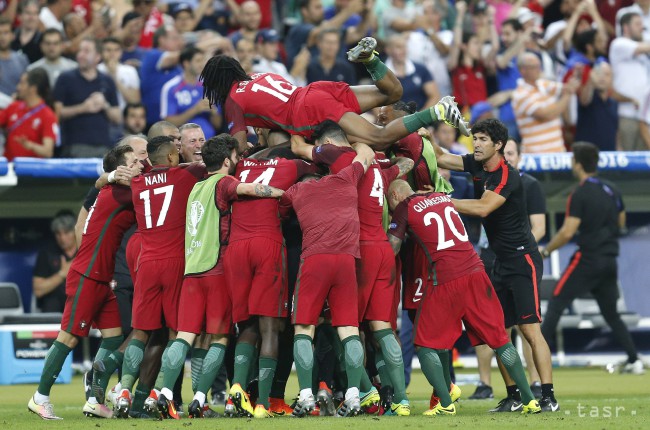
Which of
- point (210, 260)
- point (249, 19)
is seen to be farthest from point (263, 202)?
point (249, 19)

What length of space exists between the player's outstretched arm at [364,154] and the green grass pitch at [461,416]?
2.01 meters

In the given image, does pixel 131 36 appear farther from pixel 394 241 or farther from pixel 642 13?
pixel 394 241

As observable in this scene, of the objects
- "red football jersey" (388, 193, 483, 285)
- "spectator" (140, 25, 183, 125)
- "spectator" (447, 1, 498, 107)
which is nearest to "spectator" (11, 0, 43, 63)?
"spectator" (140, 25, 183, 125)

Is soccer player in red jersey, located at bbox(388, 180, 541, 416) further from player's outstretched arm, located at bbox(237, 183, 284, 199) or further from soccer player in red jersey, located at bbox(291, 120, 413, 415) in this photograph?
player's outstretched arm, located at bbox(237, 183, 284, 199)

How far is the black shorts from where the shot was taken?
1010 cm

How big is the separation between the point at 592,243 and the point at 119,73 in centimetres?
675

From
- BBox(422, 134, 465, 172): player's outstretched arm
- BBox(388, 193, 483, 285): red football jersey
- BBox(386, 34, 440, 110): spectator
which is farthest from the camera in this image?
BBox(386, 34, 440, 110): spectator

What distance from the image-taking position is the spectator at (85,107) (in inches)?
599

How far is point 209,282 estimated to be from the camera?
9.69m

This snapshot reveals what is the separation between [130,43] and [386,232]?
8301mm

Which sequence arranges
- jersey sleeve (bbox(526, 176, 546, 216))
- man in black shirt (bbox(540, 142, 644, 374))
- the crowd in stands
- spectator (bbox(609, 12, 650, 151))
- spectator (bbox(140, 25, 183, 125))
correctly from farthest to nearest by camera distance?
spectator (bbox(609, 12, 650, 151)), spectator (bbox(140, 25, 183, 125)), the crowd in stands, man in black shirt (bbox(540, 142, 644, 374)), jersey sleeve (bbox(526, 176, 546, 216))

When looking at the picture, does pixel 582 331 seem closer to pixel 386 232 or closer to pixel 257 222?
pixel 386 232

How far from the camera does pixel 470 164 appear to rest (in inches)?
415

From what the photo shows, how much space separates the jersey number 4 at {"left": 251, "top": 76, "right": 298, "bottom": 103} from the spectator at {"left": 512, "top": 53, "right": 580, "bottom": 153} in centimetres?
675
